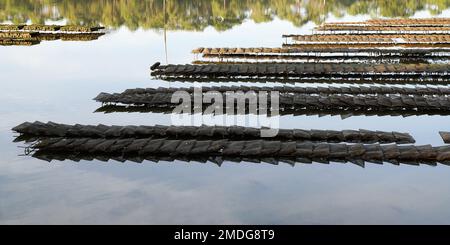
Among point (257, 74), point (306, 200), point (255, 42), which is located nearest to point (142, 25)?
point (255, 42)

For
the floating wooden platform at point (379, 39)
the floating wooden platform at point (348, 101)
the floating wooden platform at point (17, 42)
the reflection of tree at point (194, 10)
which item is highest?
the reflection of tree at point (194, 10)

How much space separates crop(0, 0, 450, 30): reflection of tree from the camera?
302 ft

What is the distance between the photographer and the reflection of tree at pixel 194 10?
9211 cm

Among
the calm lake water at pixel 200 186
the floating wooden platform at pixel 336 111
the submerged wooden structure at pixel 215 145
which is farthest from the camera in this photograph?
the floating wooden platform at pixel 336 111

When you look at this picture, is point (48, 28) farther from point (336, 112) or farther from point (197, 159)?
point (197, 159)

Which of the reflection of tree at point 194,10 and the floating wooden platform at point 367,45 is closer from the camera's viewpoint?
the floating wooden platform at point 367,45

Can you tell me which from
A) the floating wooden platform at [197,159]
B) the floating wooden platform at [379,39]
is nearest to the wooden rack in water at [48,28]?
the floating wooden platform at [379,39]

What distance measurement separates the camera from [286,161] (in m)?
22.8

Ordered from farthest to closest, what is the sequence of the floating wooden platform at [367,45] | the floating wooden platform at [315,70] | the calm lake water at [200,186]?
the floating wooden platform at [367,45], the floating wooden platform at [315,70], the calm lake water at [200,186]

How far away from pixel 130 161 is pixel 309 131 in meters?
8.71

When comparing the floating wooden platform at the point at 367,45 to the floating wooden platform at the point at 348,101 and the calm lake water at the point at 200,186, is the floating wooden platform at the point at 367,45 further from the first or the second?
the calm lake water at the point at 200,186

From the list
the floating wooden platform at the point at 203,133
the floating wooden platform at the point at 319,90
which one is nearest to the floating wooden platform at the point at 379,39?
the floating wooden platform at the point at 319,90

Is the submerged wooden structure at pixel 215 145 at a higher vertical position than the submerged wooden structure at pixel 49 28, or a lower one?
lower
